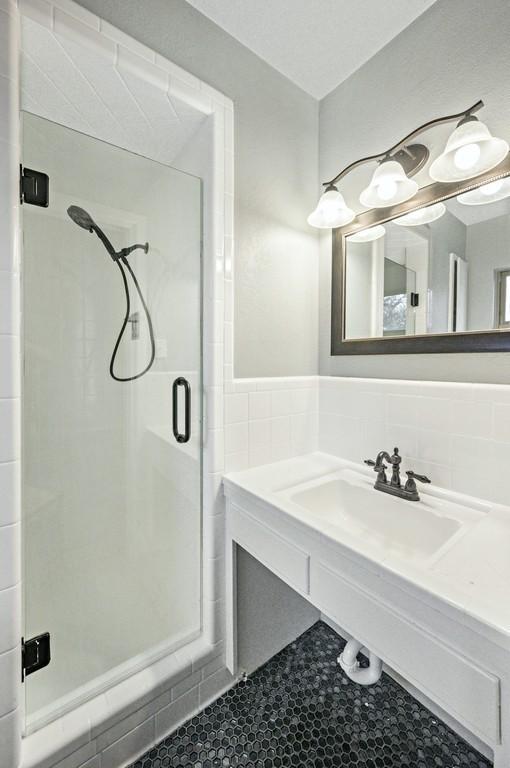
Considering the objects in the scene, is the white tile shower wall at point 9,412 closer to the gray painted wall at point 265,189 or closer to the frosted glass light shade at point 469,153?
the gray painted wall at point 265,189

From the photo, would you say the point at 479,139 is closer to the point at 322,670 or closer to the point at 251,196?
the point at 251,196

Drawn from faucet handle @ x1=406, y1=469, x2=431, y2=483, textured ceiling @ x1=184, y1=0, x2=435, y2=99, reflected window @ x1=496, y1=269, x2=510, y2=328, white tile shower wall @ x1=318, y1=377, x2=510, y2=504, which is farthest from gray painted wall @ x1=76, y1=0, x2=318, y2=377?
reflected window @ x1=496, y1=269, x2=510, y2=328

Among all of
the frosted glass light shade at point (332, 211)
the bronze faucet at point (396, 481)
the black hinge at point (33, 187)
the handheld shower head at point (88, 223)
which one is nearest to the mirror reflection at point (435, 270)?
the frosted glass light shade at point (332, 211)

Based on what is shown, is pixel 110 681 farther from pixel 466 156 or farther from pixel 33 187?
pixel 466 156

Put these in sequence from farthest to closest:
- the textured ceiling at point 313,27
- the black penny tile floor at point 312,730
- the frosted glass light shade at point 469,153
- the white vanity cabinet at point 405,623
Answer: the textured ceiling at point 313,27 → the black penny tile floor at point 312,730 → the frosted glass light shade at point 469,153 → the white vanity cabinet at point 405,623

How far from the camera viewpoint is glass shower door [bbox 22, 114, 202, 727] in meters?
1.14

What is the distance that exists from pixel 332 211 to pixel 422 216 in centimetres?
34

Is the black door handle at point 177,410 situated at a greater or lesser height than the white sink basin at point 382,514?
greater

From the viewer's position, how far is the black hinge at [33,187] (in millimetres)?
1002

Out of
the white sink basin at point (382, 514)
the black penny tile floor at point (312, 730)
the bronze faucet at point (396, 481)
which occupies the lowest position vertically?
the black penny tile floor at point (312, 730)

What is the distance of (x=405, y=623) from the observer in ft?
2.43

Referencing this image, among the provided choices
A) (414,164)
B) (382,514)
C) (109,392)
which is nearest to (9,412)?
(109,392)

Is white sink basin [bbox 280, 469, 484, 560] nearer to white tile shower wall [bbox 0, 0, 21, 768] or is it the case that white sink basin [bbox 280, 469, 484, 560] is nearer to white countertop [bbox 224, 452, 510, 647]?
white countertop [bbox 224, 452, 510, 647]

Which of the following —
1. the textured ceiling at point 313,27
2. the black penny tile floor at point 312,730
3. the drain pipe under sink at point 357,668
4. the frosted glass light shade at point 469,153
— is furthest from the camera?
the drain pipe under sink at point 357,668
